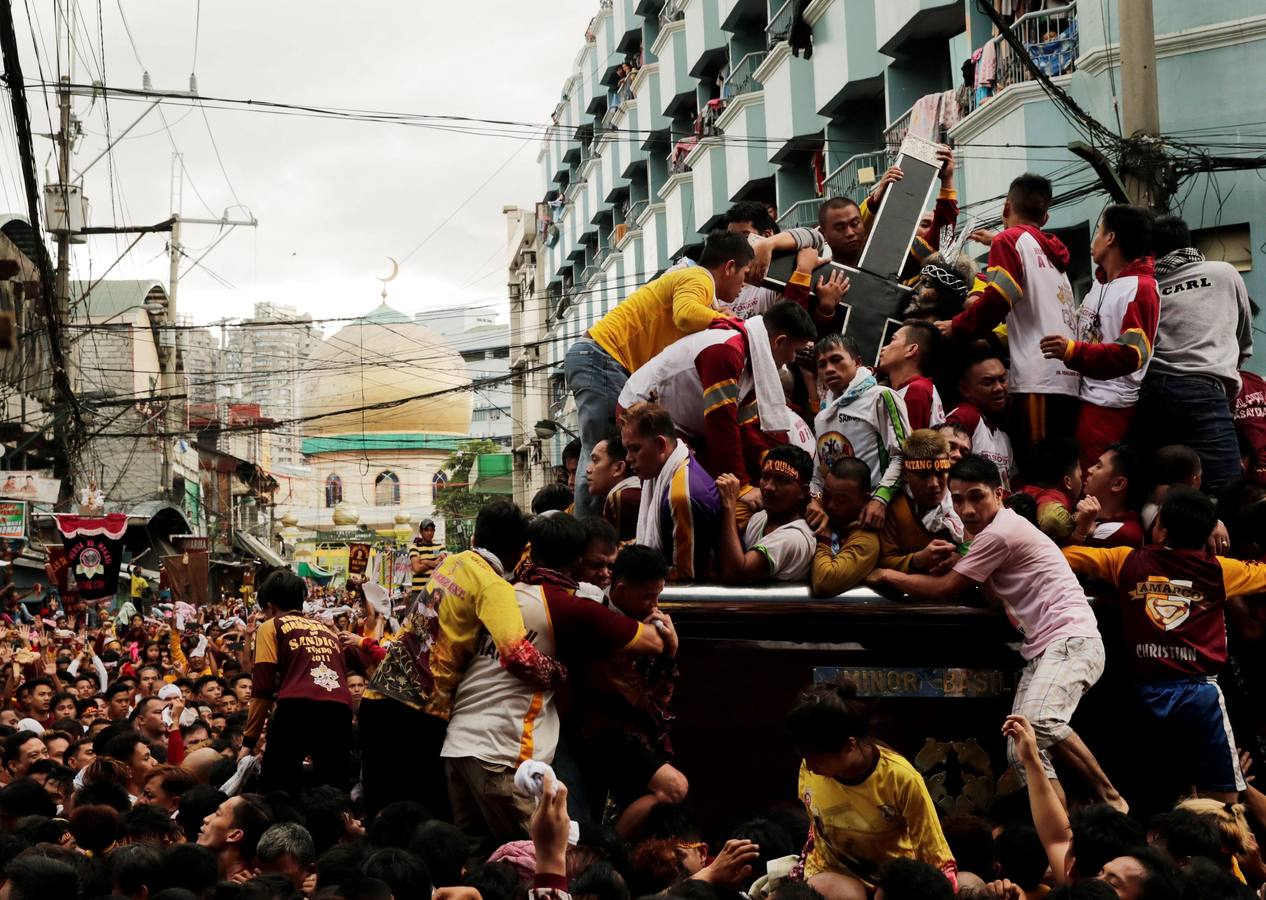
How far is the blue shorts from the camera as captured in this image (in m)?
7.05

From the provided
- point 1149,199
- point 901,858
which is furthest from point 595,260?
point 901,858

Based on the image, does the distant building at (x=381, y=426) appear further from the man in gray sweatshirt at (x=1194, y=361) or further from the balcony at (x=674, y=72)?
the man in gray sweatshirt at (x=1194, y=361)

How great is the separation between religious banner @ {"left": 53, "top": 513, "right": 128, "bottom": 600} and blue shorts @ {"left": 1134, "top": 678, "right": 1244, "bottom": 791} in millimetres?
20246

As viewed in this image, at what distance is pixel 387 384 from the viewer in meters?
68.3

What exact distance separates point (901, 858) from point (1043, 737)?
1.66m

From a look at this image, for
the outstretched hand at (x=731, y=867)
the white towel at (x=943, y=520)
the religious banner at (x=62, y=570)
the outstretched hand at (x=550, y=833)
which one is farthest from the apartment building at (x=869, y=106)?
the outstretched hand at (x=550, y=833)

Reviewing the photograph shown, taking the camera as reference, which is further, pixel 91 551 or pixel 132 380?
pixel 132 380

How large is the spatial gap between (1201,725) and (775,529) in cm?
221

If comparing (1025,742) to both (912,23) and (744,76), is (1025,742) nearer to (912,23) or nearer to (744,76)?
(912,23)

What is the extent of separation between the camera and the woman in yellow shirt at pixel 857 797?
17.8 ft

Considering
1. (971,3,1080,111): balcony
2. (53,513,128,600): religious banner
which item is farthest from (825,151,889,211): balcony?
(53,513,128,600): religious banner

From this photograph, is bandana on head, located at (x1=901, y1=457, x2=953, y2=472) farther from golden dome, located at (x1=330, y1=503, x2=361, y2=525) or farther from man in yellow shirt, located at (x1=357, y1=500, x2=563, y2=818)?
golden dome, located at (x1=330, y1=503, x2=361, y2=525)

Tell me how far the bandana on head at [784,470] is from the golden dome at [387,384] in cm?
5635

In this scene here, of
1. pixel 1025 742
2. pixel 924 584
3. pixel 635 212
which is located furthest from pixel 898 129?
pixel 635 212
